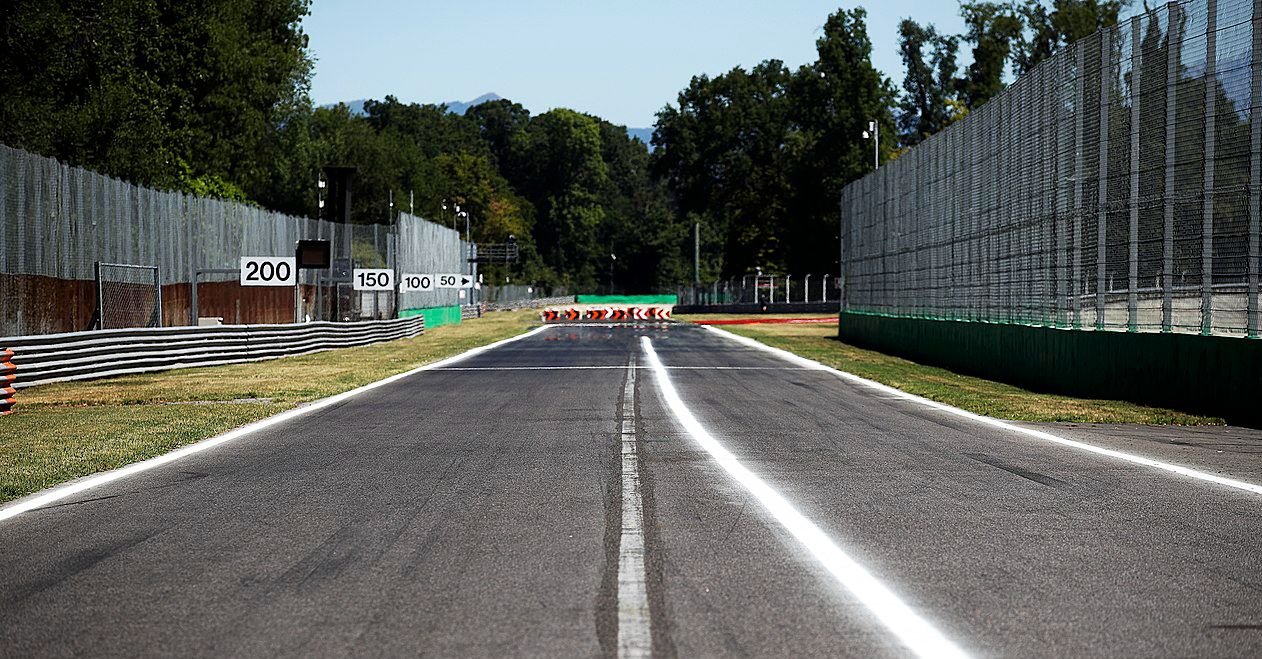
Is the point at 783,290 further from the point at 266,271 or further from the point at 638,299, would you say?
the point at 266,271

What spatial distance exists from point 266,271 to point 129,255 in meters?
8.13

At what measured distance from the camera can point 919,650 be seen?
5.00 meters

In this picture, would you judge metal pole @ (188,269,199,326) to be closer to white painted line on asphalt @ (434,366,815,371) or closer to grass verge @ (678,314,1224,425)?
white painted line on asphalt @ (434,366,815,371)

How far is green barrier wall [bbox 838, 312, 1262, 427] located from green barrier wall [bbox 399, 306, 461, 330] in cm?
3408

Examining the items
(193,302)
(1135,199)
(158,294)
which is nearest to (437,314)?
(193,302)

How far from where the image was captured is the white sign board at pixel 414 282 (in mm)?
58500

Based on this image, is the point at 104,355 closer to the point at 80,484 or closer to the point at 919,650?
the point at 80,484

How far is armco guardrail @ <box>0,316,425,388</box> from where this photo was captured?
21.7m

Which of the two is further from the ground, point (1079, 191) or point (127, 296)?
point (1079, 191)

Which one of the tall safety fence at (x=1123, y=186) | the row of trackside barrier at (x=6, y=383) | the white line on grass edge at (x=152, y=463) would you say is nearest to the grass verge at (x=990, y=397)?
the tall safety fence at (x=1123, y=186)

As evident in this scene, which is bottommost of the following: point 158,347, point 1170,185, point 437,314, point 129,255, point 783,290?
point 437,314

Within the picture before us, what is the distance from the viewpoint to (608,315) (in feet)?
234

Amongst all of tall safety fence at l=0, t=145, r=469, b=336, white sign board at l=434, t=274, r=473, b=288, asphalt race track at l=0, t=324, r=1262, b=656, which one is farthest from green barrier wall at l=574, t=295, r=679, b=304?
asphalt race track at l=0, t=324, r=1262, b=656

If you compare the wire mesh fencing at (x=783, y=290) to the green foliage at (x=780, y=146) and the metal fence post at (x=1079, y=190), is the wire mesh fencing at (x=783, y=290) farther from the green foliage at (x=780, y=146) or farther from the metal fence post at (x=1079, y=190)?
the metal fence post at (x=1079, y=190)
